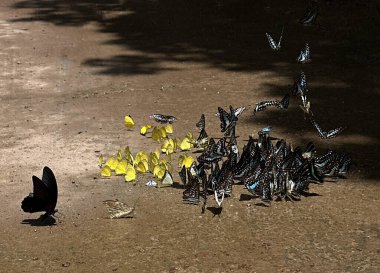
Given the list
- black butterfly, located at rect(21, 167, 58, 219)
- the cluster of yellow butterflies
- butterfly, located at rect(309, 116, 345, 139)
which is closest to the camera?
black butterfly, located at rect(21, 167, 58, 219)

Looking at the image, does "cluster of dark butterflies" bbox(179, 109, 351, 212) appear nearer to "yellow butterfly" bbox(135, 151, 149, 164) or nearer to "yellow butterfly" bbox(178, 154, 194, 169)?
"yellow butterfly" bbox(178, 154, 194, 169)

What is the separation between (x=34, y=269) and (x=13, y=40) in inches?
265

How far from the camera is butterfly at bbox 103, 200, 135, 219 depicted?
5.42 meters

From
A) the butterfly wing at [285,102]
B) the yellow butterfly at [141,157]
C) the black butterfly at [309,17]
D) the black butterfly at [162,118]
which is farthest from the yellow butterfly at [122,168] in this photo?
the black butterfly at [309,17]

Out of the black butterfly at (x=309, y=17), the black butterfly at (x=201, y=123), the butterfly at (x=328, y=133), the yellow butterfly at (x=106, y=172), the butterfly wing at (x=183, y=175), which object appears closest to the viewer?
the butterfly wing at (x=183, y=175)

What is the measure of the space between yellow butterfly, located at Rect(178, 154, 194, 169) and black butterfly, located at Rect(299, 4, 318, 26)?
5192 mm

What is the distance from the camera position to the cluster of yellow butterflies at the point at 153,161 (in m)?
6.02

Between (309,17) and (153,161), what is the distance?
18.2 ft

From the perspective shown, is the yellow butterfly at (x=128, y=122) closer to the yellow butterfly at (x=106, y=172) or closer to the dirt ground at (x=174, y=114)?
the dirt ground at (x=174, y=114)

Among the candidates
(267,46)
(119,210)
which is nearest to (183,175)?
(119,210)

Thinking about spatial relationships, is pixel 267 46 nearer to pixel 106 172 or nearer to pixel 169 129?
pixel 169 129

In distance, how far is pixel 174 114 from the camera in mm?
7637

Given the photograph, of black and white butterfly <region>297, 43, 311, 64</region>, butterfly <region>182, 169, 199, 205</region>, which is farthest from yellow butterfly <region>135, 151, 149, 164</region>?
black and white butterfly <region>297, 43, 311, 64</region>

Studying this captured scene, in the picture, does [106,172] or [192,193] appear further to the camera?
[106,172]
